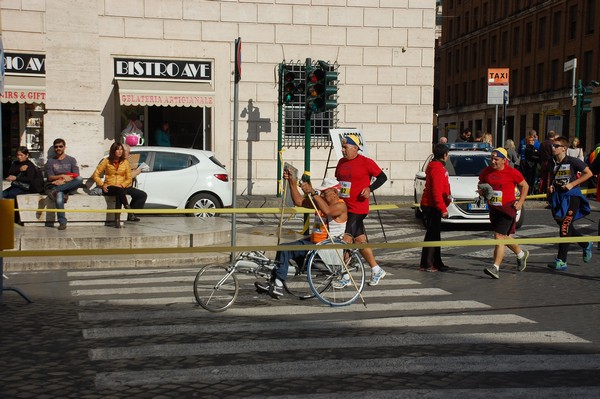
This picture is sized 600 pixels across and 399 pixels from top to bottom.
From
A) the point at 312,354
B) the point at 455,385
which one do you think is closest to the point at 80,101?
the point at 312,354

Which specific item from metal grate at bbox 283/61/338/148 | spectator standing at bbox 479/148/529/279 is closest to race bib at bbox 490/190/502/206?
spectator standing at bbox 479/148/529/279

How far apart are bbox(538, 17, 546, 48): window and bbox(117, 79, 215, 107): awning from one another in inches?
1690

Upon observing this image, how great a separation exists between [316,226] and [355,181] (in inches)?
64.5

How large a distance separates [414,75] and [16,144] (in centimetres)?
1125

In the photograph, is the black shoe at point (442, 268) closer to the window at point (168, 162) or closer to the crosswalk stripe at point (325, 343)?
the crosswalk stripe at point (325, 343)

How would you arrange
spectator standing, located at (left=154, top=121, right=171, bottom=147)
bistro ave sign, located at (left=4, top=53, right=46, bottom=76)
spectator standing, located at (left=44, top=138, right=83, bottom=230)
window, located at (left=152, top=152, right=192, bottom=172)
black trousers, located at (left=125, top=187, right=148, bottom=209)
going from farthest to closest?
spectator standing, located at (left=154, top=121, right=171, bottom=147) → bistro ave sign, located at (left=4, top=53, right=46, bottom=76) → window, located at (left=152, top=152, right=192, bottom=172) → black trousers, located at (left=125, top=187, right=148, bottom=209) → spectator standing, located at (left=44, top=138, right=83, bottom=230)

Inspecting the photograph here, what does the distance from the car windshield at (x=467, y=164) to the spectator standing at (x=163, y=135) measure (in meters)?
8.67

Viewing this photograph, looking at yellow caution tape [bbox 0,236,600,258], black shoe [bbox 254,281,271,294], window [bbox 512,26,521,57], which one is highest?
window [bbox 512,26,521,57]

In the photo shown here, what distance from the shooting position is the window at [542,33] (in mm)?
61781

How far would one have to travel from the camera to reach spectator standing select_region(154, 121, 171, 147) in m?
24.3

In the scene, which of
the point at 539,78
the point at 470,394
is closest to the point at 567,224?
the point at 470,394

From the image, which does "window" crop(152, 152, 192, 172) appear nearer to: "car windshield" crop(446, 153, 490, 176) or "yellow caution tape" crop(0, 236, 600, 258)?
"car windshield" crop(446, 153, 490, 176)

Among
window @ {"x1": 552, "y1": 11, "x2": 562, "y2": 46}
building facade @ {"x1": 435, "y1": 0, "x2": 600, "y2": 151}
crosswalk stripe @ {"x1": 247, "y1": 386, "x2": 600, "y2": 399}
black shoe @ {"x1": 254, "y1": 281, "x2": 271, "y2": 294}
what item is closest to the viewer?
crosswalk stripe @ {"x1": 247, "y1": 386, "x2": 600, "y2": 399}

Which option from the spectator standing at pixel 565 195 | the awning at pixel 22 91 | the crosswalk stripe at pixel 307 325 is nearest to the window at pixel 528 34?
the awning at pixel 22 91
